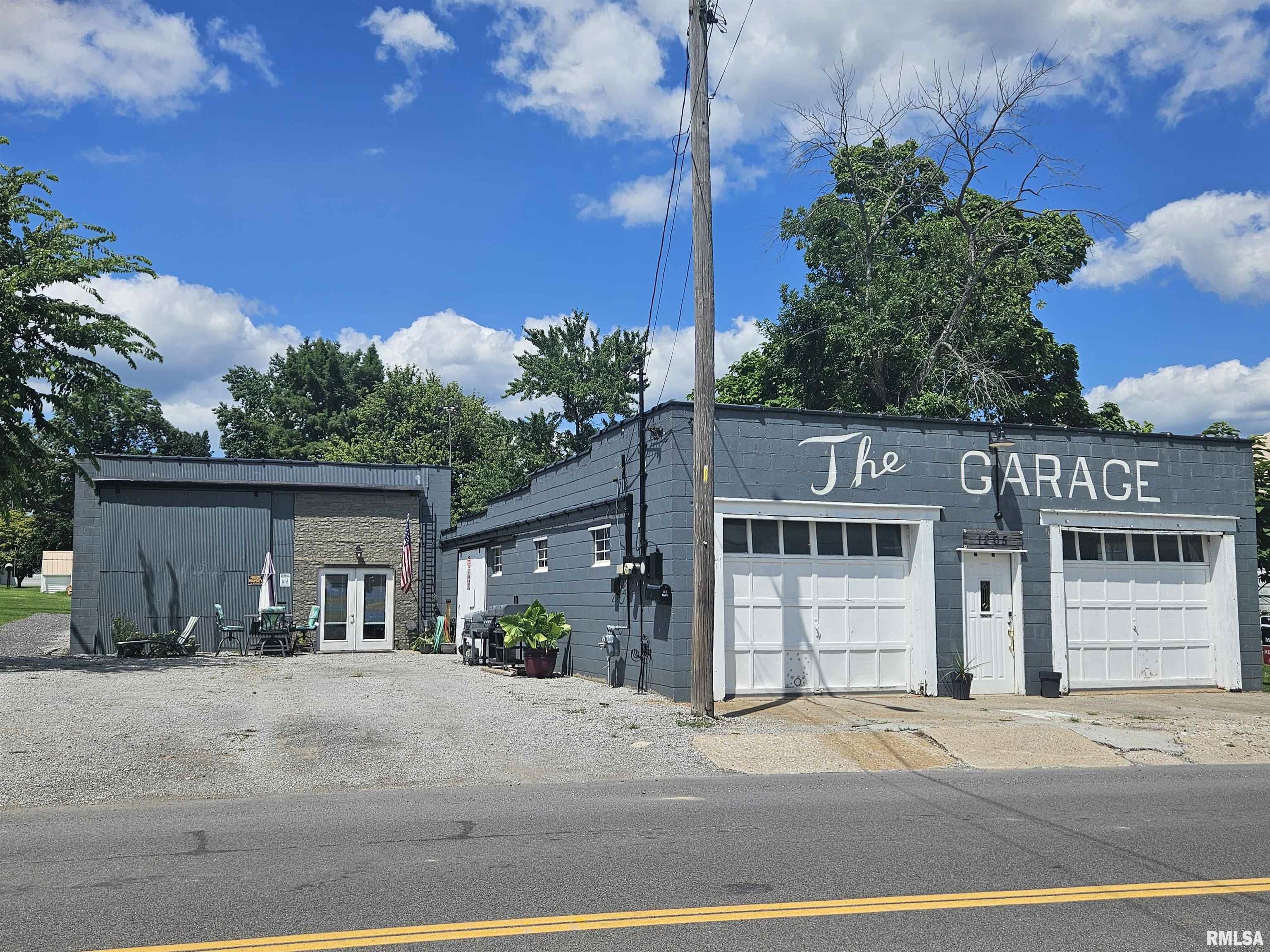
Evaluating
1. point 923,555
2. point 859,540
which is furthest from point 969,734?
point 859,540

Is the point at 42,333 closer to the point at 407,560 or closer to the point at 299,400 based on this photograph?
the point at 407,560

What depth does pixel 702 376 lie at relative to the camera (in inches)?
520

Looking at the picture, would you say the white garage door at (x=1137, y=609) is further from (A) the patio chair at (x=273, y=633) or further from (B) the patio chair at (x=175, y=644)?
(B) the patio chair at (x=175, y=644)

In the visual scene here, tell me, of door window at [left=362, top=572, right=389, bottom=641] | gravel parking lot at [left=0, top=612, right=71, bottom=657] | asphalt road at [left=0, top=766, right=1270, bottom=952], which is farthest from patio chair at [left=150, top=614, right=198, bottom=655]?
asphalt road at [left=0, top=766, right=1270, bottom=952]

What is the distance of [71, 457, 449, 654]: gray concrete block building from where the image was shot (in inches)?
1035

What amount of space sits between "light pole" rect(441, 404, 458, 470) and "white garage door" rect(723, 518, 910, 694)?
35266 millimetres

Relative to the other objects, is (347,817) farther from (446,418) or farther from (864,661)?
(446,418)

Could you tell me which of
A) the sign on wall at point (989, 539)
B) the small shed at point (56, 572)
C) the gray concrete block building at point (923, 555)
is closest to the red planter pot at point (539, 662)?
the gray concrete block building at point (923, 555)

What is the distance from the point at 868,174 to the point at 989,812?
99.5 feet

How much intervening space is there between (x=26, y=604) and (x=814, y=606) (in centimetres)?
4069

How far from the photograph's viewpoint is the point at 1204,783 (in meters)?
9.84

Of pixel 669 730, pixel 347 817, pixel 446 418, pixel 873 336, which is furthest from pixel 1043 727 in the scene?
pixel 446 418

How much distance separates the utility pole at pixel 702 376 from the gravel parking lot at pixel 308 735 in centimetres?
98

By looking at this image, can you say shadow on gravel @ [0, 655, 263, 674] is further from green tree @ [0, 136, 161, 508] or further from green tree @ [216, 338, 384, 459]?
green tree @ [216, 338, 384, 459]
